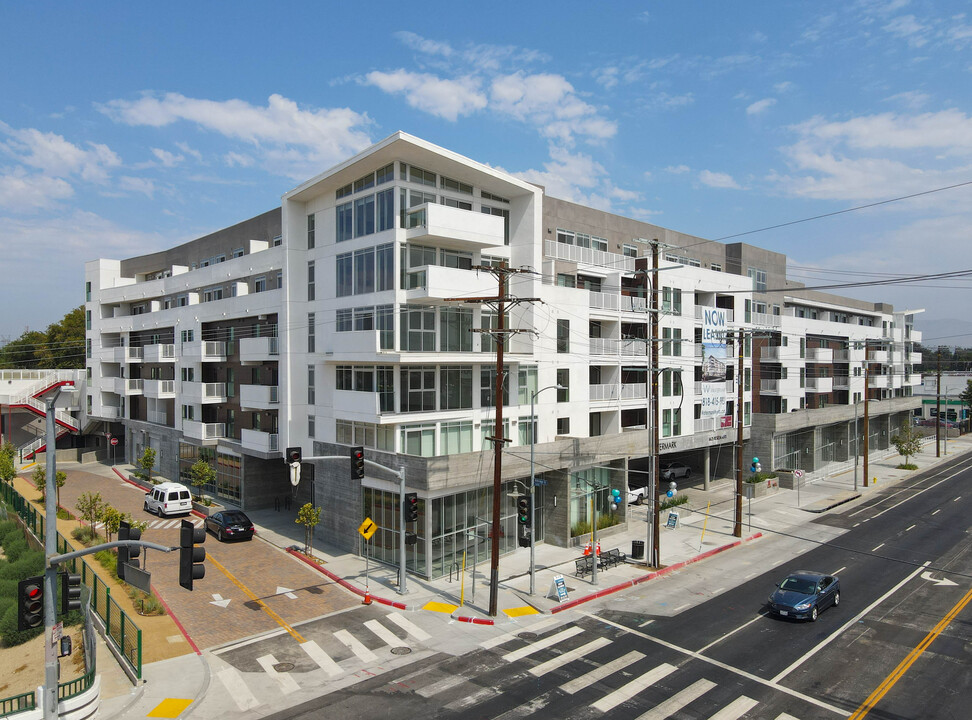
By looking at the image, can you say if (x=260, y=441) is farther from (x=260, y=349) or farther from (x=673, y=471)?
(x=673, y=471)

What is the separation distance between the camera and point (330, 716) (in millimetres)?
15305

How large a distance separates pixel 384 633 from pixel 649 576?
12596 millimetres

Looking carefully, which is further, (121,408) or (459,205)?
(121,408)

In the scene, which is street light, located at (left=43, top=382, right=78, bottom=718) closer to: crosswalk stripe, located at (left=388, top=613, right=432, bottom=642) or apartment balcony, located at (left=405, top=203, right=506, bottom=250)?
crosswalk stripe, located at (left=388, top=613, right=432, bottom=642)

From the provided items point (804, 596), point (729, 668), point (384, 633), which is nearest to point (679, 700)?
point (729, 668)

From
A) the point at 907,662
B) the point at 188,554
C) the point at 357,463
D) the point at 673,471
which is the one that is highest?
the point at 357,463

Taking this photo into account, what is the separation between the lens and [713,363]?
4316 cm

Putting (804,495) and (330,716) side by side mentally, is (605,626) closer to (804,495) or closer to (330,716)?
(330,716)

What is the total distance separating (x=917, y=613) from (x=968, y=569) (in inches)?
330

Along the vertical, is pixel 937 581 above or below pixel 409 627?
below

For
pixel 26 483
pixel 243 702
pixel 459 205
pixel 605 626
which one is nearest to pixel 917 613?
pixel 605 626

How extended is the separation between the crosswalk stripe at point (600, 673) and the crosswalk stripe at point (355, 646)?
6.19m

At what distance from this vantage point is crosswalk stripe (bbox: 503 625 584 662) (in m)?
19.0

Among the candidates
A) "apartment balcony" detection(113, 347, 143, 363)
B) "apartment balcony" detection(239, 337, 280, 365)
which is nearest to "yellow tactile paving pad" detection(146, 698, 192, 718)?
"apartment balcony" detection(239, 337, 280, 365)
